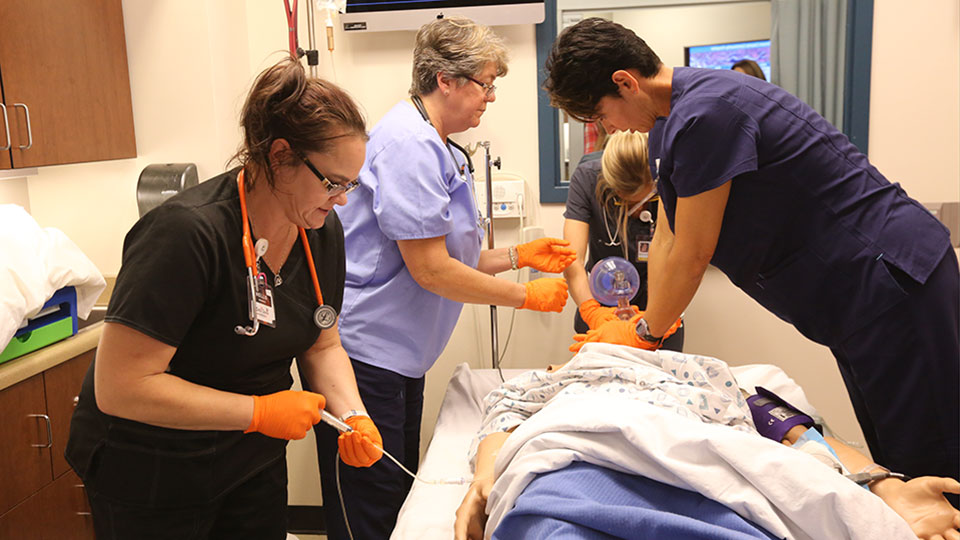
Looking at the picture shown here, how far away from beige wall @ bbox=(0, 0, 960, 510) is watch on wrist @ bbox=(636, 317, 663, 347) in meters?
1.16

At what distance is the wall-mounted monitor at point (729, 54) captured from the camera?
2.88 meters

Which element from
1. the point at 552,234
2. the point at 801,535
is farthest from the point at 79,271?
the point at 801,535

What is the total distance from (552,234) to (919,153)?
4.56 ft

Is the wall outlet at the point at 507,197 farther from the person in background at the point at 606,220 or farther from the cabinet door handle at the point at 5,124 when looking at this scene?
the cabinet door handle at the point at 5,124

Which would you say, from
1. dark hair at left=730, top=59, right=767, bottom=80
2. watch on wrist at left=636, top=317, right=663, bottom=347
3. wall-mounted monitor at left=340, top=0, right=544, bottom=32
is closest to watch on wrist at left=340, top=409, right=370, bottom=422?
watch on wrist at left=636, top=317, right=663, bottom=347

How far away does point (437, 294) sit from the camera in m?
1.97

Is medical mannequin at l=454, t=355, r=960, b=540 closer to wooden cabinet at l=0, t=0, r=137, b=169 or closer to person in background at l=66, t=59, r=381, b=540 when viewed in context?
person in background at l=66, t=59, r=381, b=540

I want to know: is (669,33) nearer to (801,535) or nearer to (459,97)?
(459,97)

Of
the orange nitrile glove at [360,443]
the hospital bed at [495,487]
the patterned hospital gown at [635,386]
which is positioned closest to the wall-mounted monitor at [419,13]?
the hospital bed at [495,487]

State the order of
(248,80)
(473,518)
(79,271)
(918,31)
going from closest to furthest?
(473,518) < (79,271) < (918,31) < (248,80)

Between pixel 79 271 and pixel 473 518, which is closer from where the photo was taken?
pixel 473 518

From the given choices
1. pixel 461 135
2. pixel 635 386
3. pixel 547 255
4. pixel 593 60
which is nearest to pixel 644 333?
pixel 635 386

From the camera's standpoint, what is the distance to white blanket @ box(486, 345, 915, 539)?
1.14 meters

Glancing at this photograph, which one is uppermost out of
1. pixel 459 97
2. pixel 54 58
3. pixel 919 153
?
pixel 54 58
